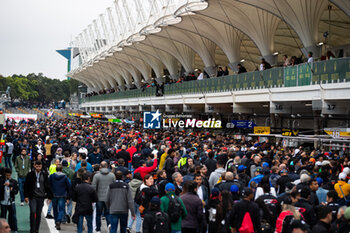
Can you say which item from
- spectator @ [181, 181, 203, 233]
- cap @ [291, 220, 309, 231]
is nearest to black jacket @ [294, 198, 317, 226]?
spectator @ [181, 181, 203, 233]

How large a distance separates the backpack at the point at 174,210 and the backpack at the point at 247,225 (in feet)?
3.60

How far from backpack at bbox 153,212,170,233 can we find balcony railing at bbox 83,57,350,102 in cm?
1395

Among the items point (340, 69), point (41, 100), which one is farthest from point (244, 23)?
point (41, 100)

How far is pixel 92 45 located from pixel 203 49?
5730 centimetres

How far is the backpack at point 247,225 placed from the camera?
307 inches

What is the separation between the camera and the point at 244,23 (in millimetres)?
35094

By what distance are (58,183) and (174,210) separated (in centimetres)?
435

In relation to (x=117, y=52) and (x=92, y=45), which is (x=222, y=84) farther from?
(x=92, y=45)

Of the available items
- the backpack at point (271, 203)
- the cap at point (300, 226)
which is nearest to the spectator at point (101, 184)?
the backpack at point (271, 203)

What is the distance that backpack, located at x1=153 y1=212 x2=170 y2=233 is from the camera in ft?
25.6

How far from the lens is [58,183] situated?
11.7 metres

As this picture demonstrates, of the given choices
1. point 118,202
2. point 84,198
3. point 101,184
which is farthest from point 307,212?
point 101,184

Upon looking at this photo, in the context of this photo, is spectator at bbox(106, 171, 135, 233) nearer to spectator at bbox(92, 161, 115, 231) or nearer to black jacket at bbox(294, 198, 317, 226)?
spectator at bbox(92, 161, 115, 231)

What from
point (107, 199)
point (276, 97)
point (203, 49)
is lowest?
point (107, 199)
